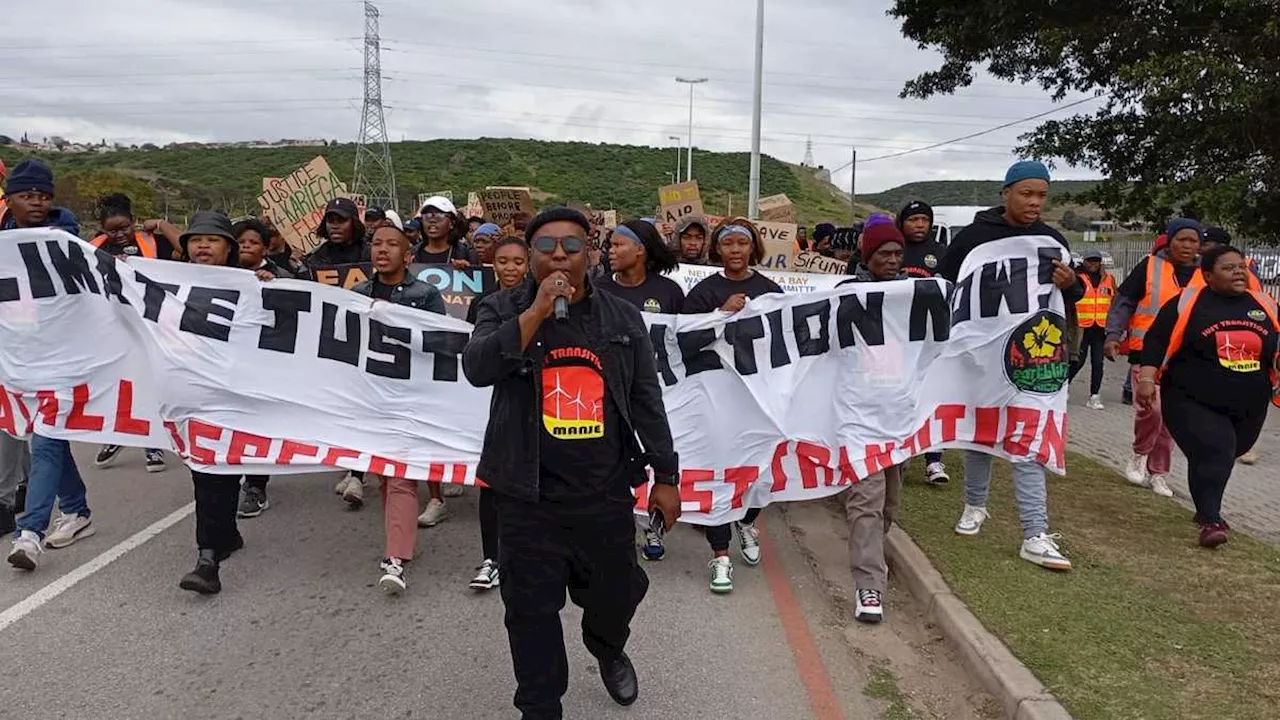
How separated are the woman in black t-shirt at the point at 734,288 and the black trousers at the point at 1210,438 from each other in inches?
100

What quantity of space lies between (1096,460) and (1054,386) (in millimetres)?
3255

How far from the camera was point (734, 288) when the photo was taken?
548cm

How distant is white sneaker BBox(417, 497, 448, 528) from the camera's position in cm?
600

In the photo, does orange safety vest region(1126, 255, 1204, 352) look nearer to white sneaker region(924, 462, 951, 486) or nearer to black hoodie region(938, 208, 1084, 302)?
white sneaker region(924, 462, 951, 486)

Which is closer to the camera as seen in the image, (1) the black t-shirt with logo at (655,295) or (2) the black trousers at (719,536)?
(2) the black trousers at (719,536)

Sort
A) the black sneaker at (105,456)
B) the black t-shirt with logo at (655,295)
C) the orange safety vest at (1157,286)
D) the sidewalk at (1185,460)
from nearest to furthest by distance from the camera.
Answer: the black t-shirt with logo at (655,295)
the sidewalk at (1185,460)
the orange safety vest at (1157,286)
the black sneaker at (105,456)

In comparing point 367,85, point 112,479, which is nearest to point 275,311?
point 112,479

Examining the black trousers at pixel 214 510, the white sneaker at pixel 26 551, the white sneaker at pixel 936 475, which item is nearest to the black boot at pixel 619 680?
the black trousers at pixel 214 510

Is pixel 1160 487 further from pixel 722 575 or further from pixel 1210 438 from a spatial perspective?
pixel 722 575

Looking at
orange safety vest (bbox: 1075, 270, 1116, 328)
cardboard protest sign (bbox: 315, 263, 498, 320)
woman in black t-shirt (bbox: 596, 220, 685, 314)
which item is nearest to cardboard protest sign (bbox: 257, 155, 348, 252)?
cardboard protest sign (bbox: 315, 263, 498, 320)

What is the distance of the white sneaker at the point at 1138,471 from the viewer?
6.85 m

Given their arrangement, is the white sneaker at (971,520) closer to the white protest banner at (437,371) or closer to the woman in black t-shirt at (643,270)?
the white protest banner at (437,371)

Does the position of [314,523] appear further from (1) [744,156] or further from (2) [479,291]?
(1) [744,156]

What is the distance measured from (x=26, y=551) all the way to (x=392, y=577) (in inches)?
79.3
